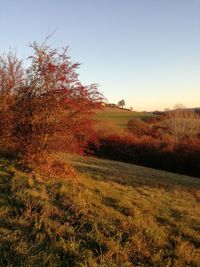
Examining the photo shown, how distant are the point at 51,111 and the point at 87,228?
4.59 m

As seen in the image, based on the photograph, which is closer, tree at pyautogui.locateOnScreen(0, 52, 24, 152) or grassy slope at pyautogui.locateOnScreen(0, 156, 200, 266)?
grassy slope at pyautogui.locateOnScreen(0, 156, 200, 266)

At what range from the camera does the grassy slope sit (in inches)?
172

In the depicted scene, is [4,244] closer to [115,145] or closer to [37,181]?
[37,181]

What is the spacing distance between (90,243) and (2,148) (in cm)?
633

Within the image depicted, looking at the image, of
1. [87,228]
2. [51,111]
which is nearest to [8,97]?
[51,111]

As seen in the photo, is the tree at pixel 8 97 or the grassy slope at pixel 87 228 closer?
the grassy slope at pixel 87 228

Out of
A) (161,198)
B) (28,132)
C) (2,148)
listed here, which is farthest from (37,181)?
(161,198)

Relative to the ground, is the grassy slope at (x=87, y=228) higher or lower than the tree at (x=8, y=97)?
lower

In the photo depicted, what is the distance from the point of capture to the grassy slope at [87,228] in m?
4.37

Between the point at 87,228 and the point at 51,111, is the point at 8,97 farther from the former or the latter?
the point at 87,228

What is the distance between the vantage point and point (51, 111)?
29.8 ft

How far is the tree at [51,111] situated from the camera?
9117 millimetres

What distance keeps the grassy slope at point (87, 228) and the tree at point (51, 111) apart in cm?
158

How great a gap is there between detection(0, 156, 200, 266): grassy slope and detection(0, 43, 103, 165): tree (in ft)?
5.18
